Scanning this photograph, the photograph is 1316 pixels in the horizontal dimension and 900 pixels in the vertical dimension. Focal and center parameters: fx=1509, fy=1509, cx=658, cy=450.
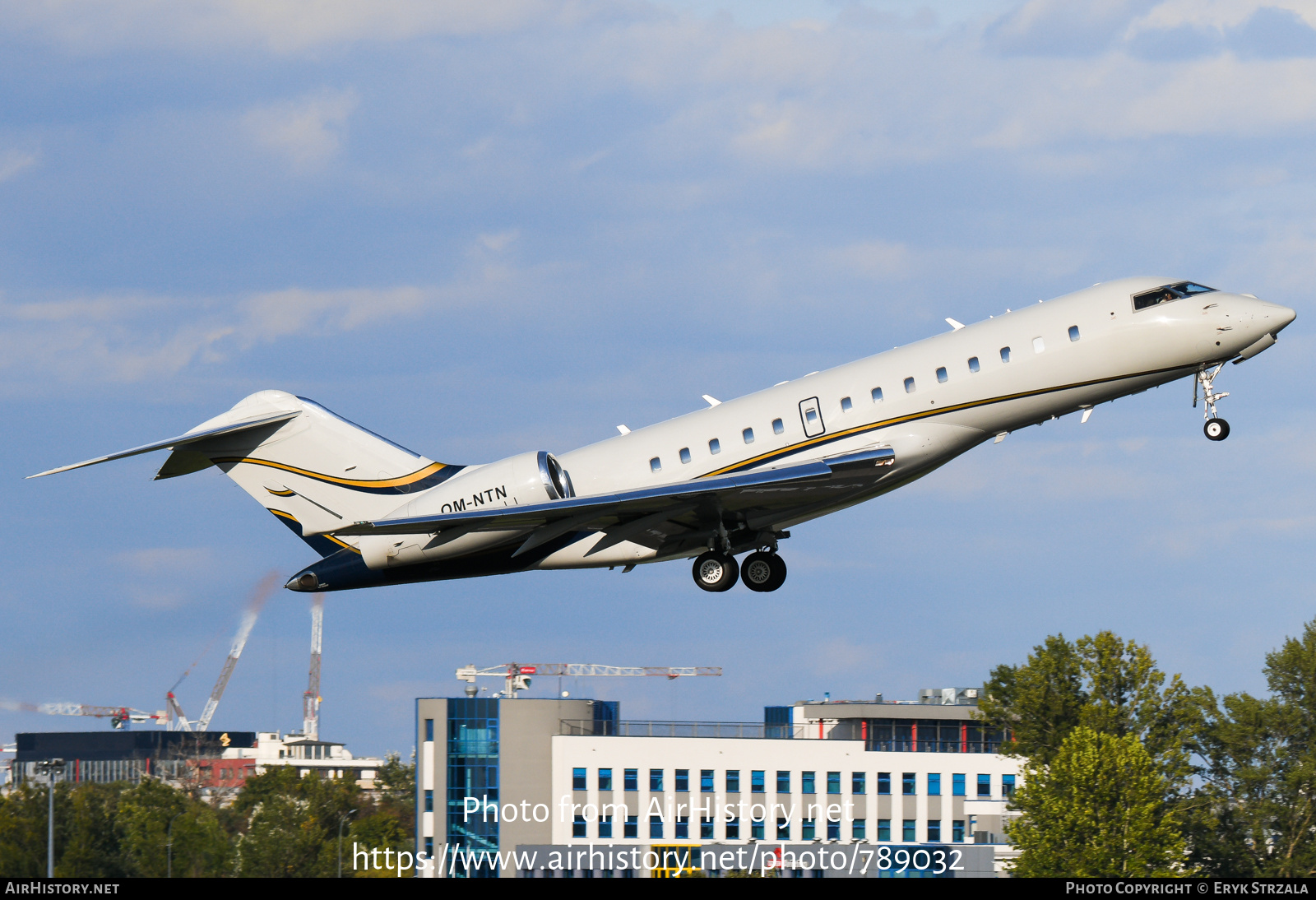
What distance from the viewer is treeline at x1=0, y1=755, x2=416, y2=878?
69625 mm

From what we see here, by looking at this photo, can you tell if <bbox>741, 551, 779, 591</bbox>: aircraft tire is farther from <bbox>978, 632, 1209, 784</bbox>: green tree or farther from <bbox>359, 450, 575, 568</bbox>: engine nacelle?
<bbox>978, 632, 1209, 784</bbox>: green tree

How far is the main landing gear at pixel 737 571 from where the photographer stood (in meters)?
25.9

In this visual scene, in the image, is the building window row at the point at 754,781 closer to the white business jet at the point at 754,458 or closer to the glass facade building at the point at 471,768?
the glass facade building at the point at 471,768

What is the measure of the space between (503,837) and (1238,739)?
33702 mm

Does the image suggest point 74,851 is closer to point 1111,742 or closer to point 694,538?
point 1111,742

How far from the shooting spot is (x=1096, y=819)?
56.0 metres

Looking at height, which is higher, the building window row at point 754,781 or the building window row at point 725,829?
the building window row at point 754,781

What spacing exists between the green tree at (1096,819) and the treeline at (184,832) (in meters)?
37.3

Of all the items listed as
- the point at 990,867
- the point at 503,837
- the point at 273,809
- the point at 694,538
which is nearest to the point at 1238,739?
the point at 990,867

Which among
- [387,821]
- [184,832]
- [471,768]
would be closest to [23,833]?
[184,832]

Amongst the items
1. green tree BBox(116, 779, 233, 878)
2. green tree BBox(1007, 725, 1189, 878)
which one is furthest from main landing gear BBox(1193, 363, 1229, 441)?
green tree BBox(116, 779, 233, 878)

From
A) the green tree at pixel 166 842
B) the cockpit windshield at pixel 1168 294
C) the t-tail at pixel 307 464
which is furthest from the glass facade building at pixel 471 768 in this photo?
the cockpit windshield at pixel 1168 294

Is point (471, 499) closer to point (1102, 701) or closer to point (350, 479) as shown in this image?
point (350, 479)

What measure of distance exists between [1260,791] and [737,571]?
4959 centimetres
